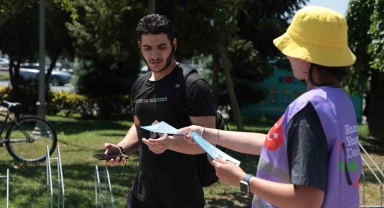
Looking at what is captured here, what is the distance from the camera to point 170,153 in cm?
280

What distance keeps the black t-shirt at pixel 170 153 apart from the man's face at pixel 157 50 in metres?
0.07

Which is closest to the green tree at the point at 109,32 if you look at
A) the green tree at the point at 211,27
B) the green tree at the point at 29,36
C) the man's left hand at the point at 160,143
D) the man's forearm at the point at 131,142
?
the green tree at the point at 211,27

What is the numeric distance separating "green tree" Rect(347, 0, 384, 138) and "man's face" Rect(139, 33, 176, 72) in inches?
307

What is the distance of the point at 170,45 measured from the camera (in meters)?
2.81

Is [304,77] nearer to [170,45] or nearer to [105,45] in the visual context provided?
[170,45]

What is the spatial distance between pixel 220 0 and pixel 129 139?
6892 mm

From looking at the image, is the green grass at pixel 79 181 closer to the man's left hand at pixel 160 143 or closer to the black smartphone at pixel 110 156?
the black smartphone at pixel 110 156

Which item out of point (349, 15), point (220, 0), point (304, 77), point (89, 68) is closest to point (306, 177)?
point (304, 77)

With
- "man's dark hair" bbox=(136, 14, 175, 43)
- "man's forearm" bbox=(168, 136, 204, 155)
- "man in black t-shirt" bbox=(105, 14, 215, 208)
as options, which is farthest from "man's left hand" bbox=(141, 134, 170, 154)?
"man's dark hair" bbox=(136, 14, 175, 43)

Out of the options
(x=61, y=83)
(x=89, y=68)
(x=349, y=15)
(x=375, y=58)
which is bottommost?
(x=61, y=83)

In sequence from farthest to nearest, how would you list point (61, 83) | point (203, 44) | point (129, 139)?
point (61, 83) < point (203, 44) < point (129, 139)

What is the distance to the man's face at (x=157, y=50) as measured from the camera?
2.76 metres

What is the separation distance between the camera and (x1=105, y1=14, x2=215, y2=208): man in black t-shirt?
273 centimetres

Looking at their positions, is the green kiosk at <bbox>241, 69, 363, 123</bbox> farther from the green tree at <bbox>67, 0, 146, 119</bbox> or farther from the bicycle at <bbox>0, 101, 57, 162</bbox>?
the bicycle at <bbox>0, 101, 57, 162</bbox>
